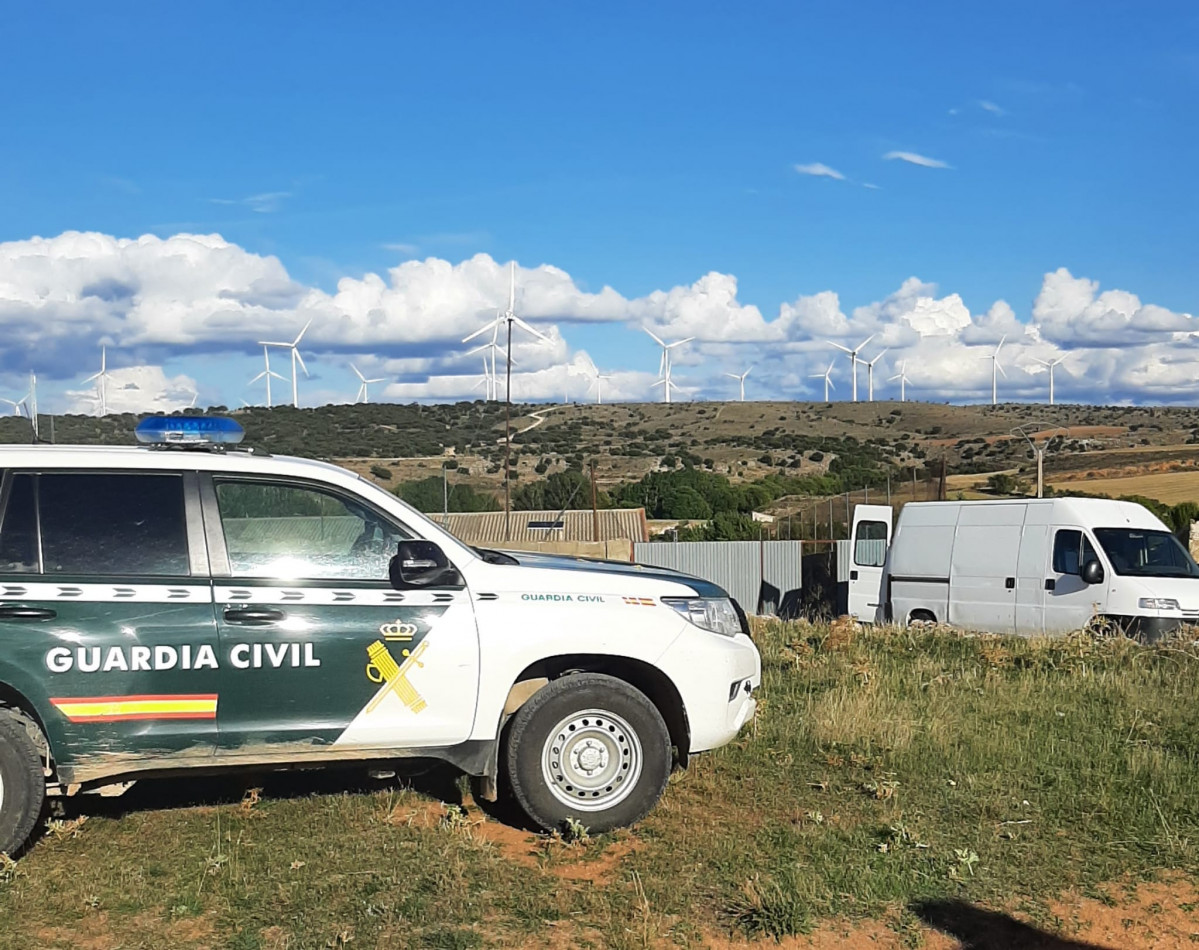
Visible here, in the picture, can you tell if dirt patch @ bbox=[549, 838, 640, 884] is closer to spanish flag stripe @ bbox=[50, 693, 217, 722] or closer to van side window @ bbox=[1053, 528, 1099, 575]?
spanish flag stripe @ bbox=[50, 693, 217, 722]

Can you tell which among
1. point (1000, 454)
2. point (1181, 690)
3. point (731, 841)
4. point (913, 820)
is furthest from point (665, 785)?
point (1000, 454)

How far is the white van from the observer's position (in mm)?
13539

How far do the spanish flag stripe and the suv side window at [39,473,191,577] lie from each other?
1.86ft

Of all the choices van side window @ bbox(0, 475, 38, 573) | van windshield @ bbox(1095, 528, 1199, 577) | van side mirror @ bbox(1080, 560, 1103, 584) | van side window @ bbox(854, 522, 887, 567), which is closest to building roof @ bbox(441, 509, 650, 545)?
van side window @ bbox(854, 522, 887, 567)

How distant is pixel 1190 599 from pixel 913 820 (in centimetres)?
873

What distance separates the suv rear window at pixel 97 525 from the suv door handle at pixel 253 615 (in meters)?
0.30

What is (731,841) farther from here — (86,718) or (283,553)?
(86,718)

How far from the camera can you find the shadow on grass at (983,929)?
4.79m

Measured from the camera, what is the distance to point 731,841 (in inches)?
228

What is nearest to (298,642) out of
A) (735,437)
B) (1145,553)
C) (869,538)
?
(1145,553)

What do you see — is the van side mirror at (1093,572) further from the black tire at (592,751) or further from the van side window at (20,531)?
the van side window at (20,531)

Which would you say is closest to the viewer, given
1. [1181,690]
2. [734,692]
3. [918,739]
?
[734,692]

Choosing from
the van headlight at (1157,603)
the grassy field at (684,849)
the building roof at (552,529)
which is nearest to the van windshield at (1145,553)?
the van headlight at (1157,603)

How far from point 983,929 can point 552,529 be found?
1499 inches
